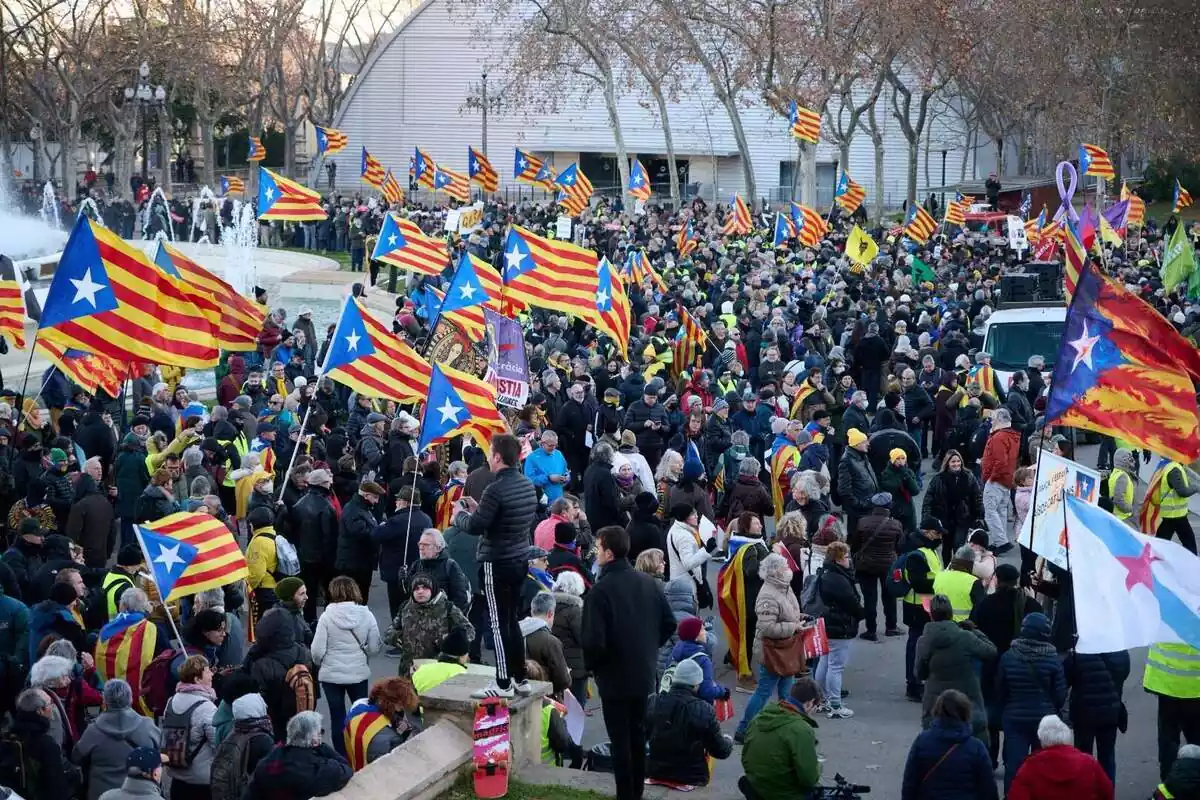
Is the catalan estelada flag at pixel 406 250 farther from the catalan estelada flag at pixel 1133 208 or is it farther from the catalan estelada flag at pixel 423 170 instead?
the catalan estelada flag at pixel 423 170

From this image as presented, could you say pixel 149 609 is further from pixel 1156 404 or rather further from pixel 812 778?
pixel 1156 404

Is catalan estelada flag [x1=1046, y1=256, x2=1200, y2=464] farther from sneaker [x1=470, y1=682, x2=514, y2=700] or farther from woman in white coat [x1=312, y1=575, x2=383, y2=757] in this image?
woman in white coat [x1=312, y1=575, x2=383, y2=757]

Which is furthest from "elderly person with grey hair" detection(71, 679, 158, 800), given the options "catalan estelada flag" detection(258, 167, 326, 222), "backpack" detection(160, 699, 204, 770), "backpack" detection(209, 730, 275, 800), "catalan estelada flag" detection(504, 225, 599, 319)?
"catalan estelada flag" detection(258, 167, 326, 222)

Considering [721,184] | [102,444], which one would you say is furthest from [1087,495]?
[721,184]

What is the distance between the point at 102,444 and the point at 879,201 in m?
43.8

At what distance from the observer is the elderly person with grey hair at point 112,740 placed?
29.0ft

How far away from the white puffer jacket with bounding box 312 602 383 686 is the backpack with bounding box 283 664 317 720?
711 millimetres

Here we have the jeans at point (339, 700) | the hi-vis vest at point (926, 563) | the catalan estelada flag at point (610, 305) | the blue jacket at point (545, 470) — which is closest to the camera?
the jeans at point (339, 700)

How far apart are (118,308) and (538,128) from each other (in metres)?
61.0

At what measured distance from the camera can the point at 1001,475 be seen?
52.4ft

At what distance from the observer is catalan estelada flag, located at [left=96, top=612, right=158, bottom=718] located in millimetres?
10367

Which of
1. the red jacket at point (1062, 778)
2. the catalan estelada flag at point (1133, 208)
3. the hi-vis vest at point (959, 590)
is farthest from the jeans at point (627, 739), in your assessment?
the catalan estelada flag at point (1133, 208)

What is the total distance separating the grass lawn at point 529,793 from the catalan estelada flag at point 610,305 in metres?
9.80

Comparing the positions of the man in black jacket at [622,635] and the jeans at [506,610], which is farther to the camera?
the jeans at [506,610]
